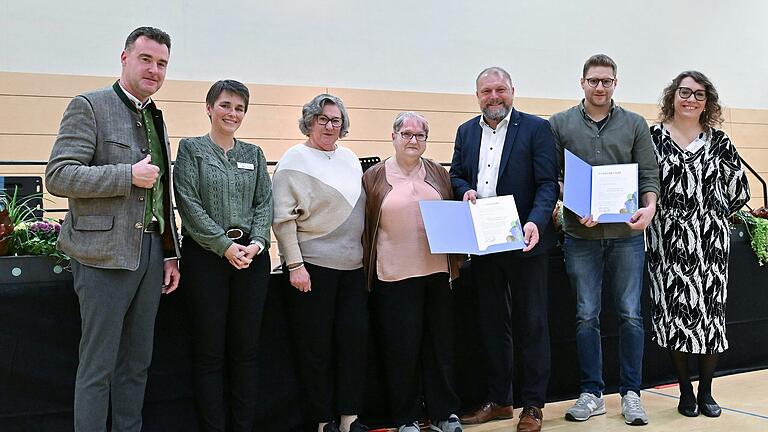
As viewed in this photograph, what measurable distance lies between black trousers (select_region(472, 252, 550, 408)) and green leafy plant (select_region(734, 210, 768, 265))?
1.69 metres

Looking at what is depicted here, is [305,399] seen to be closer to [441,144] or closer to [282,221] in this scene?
[282,221]

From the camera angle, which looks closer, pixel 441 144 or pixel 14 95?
pixel 14 95

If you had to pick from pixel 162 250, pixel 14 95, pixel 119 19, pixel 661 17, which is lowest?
pixel 162 250

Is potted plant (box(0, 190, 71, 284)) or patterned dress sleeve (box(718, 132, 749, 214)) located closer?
potted plant (box(0, 190, 71, 284))

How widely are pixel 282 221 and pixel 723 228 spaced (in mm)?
1928

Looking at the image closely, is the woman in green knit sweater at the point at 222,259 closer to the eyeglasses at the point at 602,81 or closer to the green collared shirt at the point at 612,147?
the green collared shirt at the point at 612,147

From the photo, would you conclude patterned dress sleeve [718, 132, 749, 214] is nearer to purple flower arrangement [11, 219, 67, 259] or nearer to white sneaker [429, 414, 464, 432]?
white sneaker [429, 414, 464, 432]

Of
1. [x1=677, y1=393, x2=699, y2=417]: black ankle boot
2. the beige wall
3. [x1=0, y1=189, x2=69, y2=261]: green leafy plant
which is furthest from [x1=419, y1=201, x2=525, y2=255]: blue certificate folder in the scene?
the beige wall

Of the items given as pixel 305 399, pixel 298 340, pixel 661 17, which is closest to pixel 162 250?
pixel 298 340

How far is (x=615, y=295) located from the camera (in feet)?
9.41

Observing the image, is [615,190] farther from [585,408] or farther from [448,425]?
[448,425]

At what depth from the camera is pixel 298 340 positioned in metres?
2.48

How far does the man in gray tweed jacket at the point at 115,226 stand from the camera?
6.22ft

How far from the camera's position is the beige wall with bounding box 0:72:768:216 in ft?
17.7
